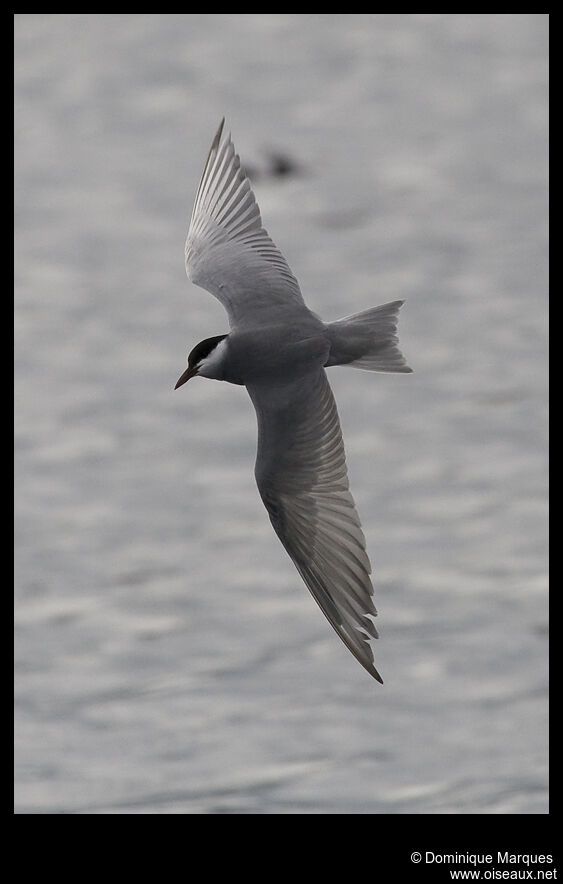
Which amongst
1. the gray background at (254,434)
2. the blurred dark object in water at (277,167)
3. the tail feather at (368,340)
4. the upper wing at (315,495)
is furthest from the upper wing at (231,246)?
the blurred dark object in water at (277,167)

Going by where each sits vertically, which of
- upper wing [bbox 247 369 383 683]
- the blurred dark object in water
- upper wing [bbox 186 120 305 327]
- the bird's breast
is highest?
the blurred dark object in water

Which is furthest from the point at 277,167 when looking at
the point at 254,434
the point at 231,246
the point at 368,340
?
the point at 368,340

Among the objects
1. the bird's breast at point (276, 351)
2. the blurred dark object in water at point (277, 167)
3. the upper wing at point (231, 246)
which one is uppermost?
the blurred dark object in water at point (277, 167)

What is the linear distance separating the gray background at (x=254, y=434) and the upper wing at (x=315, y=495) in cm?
714

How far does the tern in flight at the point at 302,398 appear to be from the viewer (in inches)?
281

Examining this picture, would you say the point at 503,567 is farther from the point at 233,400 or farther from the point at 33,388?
the point at 33,388

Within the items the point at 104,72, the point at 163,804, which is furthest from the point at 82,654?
the point at 104,72

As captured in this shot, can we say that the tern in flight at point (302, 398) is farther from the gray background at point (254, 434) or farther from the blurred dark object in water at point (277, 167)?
the blurred dark object in water at point (277, 167)

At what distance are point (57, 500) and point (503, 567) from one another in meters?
3.95

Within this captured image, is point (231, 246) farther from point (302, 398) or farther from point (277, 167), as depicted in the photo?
point (277, 167)

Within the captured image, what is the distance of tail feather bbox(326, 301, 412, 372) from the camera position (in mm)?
7203

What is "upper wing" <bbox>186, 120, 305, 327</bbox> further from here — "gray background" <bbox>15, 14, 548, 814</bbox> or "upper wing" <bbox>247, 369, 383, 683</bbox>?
"gray background" <bbox>15, 14, 548, 814</bbox>

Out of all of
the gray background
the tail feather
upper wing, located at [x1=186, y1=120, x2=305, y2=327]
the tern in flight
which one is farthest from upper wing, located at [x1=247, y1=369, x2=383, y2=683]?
the gray background

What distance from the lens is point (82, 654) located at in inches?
641
